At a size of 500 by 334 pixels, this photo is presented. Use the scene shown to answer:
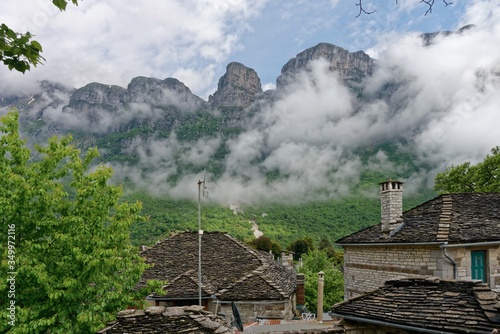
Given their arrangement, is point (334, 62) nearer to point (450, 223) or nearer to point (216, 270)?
point (216, 270)

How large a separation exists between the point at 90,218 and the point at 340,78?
146 meters

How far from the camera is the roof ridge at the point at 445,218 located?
13558 mm

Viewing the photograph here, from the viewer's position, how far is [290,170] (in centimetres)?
10094

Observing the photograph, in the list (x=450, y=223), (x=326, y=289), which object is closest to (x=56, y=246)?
(x=450, y=223)

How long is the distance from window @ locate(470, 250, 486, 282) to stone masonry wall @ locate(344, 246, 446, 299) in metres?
1.02

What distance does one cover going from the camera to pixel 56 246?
33.8 feet

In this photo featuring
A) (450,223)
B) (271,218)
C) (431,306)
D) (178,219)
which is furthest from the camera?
(271,218)

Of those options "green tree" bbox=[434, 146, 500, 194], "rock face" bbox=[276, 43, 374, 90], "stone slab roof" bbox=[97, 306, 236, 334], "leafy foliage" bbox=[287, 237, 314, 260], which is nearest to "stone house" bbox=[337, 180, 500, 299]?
"stone slab roof" bbox=[97, 306, 236, 334]

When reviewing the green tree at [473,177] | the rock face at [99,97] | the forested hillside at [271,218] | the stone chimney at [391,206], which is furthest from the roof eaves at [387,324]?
the rock face at [99,97]

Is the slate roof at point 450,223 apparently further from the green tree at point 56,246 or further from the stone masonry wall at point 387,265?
the green tree at point 56,246

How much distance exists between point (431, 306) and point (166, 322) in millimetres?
5312

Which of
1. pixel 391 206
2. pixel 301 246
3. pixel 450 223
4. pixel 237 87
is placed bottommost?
pixel 301 246

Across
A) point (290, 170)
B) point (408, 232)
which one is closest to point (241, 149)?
point (290, 170)

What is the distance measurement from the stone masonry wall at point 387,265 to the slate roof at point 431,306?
19.7 ft
